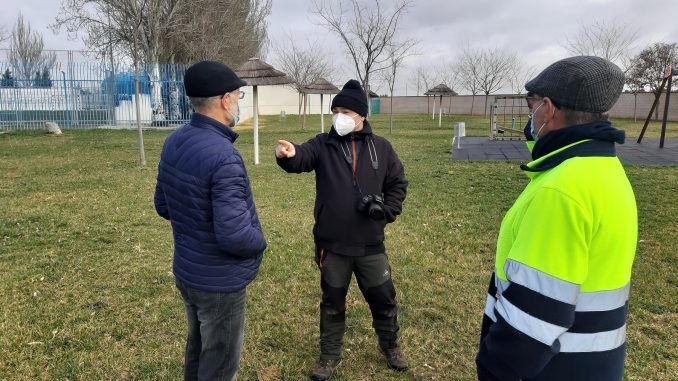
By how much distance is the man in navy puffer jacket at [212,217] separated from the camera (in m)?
2.04

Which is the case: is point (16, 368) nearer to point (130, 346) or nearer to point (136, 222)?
point (130, 346)

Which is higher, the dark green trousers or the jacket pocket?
the jacket pocket

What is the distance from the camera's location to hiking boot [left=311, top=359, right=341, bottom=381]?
2955 millimetres

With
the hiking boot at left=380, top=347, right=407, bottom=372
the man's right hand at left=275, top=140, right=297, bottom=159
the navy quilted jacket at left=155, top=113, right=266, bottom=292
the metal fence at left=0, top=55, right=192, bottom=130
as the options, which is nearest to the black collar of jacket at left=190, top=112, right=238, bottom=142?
the navy quilted jacket at left=155, top=113, right=266, bottom=292

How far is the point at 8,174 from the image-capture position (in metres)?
9.29

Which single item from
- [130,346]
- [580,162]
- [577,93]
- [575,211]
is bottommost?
[130,346]

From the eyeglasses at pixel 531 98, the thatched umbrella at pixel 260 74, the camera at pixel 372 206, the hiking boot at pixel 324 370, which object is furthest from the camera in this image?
the thatched umbrella at pixel 260 74

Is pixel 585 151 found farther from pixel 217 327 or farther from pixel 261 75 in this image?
pixel 261 75

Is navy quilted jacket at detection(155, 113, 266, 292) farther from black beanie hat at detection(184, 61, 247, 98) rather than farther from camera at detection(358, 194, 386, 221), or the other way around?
camera at detection(358, 194, 386, 221)

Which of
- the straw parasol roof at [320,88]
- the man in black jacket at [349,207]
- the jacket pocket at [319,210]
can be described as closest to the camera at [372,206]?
the man in black jacket at [349,207]

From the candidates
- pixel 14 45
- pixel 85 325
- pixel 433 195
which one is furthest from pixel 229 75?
pixel 14 45

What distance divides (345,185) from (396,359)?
1182 mm

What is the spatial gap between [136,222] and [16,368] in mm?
3296

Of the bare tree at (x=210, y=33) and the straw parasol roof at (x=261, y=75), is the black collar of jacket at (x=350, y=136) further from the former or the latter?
the bare tree at (x=210, y=33)
